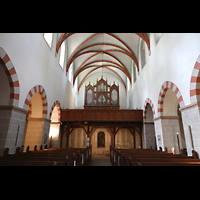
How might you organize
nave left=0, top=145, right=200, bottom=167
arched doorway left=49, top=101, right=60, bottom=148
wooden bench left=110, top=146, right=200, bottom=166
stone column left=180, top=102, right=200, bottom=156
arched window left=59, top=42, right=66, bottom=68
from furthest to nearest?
1. arched window left=59, top=42, right=66, bottom=68
2. arched doorway left=49, top=101, right=60, bottom=148
3. stone column left=180, top=102, right=200, bottom=156
4. wooden bench left=110, top=146, right=200, bottom=166
5. nave left=0, top=145, right=200, bottom=167

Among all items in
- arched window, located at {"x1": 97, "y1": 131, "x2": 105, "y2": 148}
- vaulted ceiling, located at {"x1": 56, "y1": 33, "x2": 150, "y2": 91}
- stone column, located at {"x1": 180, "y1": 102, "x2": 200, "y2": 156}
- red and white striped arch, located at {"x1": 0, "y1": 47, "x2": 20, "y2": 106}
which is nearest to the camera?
red and white striped arch, located at {"x1": 0, "y1": 47, "x2": 20, "y2": 106}

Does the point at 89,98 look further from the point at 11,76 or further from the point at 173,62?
the point at 11,76

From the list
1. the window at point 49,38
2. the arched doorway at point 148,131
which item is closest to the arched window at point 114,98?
the arched doorway at point 148,131

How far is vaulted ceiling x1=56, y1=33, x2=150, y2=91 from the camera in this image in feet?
36.2

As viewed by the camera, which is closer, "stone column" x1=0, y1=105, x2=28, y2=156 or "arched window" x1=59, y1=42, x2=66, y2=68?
"stone column" x1=0, y1=105, x2=28, y2=156

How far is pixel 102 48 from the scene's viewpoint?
13922 mm

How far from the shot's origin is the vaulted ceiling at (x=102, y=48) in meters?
11.0

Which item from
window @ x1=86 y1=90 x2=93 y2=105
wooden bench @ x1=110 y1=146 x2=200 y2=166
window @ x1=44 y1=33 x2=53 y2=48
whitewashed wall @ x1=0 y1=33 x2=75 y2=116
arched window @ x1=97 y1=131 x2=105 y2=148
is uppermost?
window @ x1=44 y1=33 x2=53 y2=48

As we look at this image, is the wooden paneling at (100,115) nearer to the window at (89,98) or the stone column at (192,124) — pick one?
the stone column at (192,124)

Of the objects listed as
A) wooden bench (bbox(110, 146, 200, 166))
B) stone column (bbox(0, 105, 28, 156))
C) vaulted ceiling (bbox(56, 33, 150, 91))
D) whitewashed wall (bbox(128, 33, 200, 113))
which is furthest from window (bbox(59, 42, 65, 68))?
wooden bench (bbox(110, 146, 200, 166))

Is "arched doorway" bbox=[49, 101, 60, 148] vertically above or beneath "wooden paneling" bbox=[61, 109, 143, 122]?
beneath

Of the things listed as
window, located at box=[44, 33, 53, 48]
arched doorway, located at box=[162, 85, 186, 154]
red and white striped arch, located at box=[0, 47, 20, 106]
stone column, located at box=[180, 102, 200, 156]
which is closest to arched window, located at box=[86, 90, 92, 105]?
window, located at box=[44, 33, 53, 48]

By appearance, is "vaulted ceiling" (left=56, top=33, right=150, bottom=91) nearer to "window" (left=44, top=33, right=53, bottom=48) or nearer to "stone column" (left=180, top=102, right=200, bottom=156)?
"window" (left=44, top=33, right=53, bottom=48)

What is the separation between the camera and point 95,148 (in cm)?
1423
